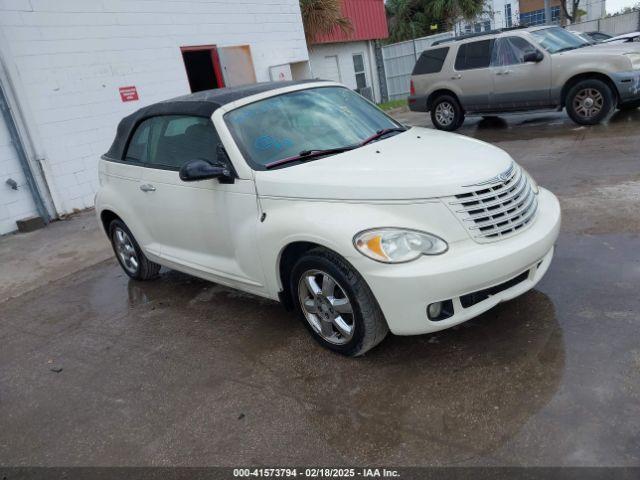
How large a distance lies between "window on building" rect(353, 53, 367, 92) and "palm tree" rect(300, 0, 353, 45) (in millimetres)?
2989

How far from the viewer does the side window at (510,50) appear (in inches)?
407

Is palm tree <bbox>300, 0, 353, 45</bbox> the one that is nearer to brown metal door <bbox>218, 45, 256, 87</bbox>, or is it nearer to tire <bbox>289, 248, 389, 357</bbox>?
brown metal door <bbox>218, 45, 256, 87</bbox>

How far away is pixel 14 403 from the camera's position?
378 cm

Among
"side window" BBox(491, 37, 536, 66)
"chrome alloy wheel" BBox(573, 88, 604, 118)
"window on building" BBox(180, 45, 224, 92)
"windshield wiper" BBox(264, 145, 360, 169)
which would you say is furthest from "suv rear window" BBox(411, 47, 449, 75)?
"windshield wiper" BBox(264, 145, 360, 169)

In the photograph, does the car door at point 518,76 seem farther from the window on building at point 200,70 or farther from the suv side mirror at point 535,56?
the window on building at point 200,70

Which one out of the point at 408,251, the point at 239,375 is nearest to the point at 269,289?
the point at 239,375

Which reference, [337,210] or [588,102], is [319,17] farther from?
[337,210]

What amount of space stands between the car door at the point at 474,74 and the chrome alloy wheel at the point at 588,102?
5.55 feet

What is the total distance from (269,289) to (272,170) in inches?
32.6

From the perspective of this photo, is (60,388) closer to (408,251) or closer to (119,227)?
(119,227)

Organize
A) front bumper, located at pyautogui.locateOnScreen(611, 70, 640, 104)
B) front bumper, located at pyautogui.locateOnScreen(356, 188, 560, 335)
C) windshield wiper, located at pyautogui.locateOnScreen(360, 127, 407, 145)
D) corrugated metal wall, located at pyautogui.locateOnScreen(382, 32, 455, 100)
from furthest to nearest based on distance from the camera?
corrugated metal wall, located at pyautogui.locateOnScreen(382, 32, 455, 100)
front bumper, located at pyautogui.locateOnScreen(611, 70, 640, 104)
windshield wiper, located at pyautogui.locateOnScreen(360, 127, 407, 145)
front bumper, located at pyautogui.locateOnScreen(356, 188, 560, 335)

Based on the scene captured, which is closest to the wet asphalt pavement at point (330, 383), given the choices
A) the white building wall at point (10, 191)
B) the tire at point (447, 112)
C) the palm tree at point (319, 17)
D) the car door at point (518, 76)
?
the white building wall at point (10, 191)

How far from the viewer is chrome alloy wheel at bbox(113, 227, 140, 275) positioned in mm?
5566

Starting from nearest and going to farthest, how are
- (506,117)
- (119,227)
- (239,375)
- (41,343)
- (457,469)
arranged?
(457,469) < (239,375) < (41,343) < (119,227) < (506,117)
